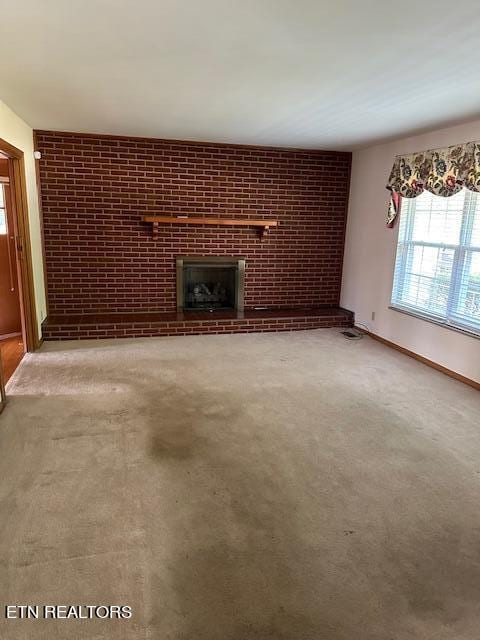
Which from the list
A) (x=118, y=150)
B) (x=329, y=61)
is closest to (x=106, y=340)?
(x=118, y=150)

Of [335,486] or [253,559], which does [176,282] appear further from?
[253,559]

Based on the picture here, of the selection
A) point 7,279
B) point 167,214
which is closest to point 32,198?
point 7,279

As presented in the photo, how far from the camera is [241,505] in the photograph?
2.05m

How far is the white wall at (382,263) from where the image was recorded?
3.79 meters

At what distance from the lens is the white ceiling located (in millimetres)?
1725

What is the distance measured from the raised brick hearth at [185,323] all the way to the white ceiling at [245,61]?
2.12 meters

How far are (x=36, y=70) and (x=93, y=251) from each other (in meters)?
2.63

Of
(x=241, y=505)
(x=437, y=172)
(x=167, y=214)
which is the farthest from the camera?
(x=167, y=214)

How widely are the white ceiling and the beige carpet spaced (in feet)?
7.20

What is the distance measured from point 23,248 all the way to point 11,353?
1056 mm

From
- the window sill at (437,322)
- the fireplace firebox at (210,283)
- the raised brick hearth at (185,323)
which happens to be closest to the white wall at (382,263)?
the window sill at (437,322)

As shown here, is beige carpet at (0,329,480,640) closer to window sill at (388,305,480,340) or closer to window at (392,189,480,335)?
window sill at (388,305,480,340)

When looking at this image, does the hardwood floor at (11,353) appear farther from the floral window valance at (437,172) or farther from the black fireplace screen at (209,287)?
the floral window valance at (437,172)

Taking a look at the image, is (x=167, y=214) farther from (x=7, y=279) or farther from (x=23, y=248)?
(x=7, y=279)
